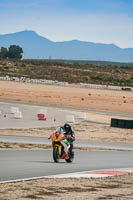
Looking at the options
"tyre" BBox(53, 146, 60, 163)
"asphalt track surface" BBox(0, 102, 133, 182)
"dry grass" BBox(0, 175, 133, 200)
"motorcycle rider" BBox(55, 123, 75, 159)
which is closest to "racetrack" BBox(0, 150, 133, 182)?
"asphalt track surface" BBox(0, 102, 133, 182)

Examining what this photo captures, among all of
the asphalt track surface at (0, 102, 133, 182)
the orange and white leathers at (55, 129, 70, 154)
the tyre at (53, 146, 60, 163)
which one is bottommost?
the asphalt track surface at (0, 102, 133, 182)

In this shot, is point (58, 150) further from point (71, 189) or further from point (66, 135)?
point (71, 189)

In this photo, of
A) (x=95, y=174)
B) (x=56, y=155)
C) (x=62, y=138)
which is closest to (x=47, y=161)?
(x=56, y=155)

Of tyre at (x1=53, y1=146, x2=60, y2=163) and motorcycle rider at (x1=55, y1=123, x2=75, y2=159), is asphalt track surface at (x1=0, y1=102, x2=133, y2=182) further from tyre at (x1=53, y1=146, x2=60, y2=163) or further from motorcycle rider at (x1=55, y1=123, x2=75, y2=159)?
motorcycle rider at (x1=55, y1=123, x2=75, y2=159)

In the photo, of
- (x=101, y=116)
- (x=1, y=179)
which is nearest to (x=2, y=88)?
(x=101, y=116)

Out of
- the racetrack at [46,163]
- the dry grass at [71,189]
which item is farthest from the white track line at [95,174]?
the dry grass at [71,189]

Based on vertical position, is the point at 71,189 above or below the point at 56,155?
above

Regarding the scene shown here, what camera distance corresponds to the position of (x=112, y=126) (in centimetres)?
5475

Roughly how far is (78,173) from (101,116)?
152 ft

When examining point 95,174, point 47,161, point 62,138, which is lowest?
point 47,161

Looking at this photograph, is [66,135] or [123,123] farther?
[123,123]

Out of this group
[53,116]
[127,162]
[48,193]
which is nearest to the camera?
[48,193]

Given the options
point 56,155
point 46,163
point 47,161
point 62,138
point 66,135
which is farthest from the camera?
point 47,161

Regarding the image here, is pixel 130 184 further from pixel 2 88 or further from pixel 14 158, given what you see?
pixel 2 88
